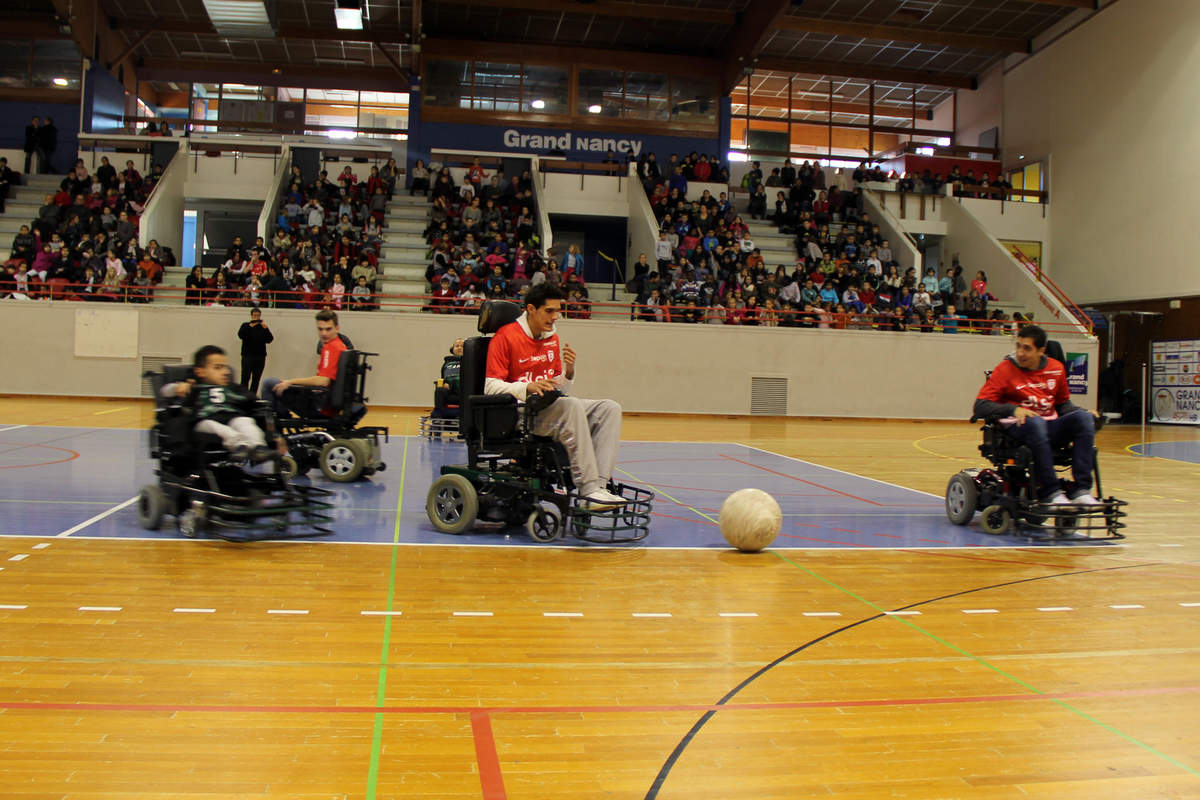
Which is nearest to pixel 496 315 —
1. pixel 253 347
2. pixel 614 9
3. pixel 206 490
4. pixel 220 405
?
pixel 220 405

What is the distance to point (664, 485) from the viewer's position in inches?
366

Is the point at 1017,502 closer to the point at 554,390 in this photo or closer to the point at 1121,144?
the point at 554,390

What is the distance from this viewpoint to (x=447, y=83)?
27812mm

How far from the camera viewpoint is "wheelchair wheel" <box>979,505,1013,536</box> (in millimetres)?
6875

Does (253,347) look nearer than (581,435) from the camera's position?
No

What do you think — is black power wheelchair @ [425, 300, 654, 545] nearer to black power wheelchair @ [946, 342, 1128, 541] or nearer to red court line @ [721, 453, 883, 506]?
black power wheelchair @ [946, 342, 1128, 541]

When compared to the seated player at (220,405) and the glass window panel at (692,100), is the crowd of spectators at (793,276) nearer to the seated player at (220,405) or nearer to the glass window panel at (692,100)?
the glass window panel at (692,100)

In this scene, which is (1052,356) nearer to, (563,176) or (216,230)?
(563,176)

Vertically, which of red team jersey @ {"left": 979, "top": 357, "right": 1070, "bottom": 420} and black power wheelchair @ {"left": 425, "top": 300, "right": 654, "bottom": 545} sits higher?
red team jersey @ {"left": 979, "top": 357, "right": 1070, "bottom": 420}

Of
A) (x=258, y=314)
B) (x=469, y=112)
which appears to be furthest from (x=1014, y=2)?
(x=258, y=314)

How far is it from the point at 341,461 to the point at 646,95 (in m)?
22.4

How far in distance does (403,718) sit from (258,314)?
15622 mm

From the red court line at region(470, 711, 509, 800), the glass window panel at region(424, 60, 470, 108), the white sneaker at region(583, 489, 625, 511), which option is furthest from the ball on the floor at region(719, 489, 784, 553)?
the glass window panel at region(424, 60, 470, 108)

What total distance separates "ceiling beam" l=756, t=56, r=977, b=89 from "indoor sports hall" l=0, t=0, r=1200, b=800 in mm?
126
